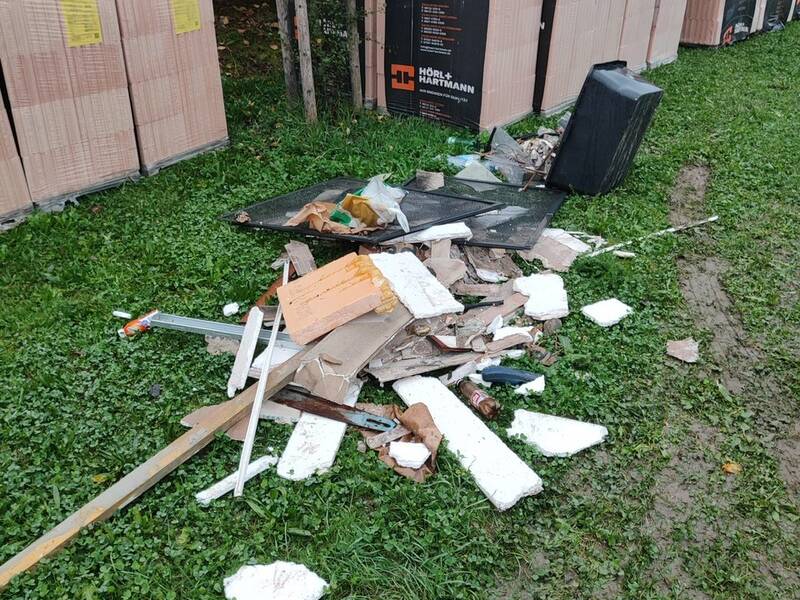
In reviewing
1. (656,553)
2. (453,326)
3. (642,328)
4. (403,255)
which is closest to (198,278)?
(403,255)

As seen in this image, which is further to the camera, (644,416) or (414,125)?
(414,125)

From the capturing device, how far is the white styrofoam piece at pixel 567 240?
17.8 feet

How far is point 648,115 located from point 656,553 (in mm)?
4310

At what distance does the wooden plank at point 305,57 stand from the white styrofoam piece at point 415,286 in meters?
3.37

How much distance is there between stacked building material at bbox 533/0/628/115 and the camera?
815 cm

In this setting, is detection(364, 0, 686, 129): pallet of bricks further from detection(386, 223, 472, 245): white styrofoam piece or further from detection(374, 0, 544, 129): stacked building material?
detection(386, 223, 472, 245): white styrofoam piece

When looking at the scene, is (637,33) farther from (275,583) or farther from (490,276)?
(275,583)

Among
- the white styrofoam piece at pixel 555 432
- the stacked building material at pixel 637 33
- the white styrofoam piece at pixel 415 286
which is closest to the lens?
the white styrofoam piece at pixel 555 432

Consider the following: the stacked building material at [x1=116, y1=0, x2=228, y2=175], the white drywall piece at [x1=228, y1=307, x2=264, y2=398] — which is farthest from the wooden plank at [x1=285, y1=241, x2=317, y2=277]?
the stacked building material at [x1=116, y1=0, x2=228, y2=175]

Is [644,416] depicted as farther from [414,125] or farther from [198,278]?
[414,125]

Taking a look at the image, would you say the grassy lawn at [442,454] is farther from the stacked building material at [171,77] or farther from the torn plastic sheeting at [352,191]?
the stacked building material at [171,77]

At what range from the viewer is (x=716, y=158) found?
24.7 ft

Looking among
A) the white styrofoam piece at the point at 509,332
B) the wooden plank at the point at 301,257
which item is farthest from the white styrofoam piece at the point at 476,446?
the wooden plank at the point at 301,257

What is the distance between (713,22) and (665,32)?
2.51 meters
